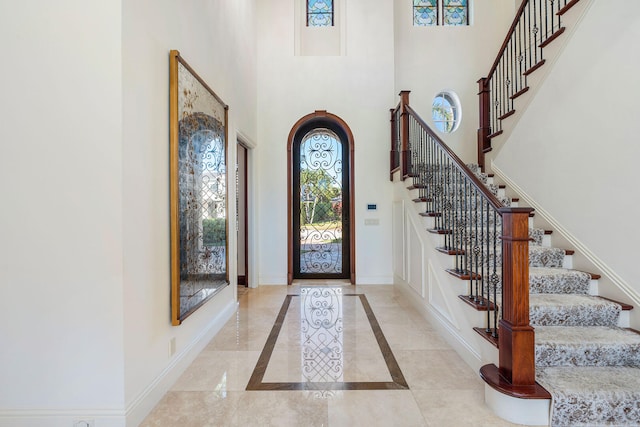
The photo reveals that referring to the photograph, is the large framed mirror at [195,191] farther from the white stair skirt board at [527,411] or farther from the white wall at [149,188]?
the white stair skirt board at [527,411]

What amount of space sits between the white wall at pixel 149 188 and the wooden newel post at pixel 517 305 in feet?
7.44

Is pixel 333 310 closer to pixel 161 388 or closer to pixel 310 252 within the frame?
pixel 310 252

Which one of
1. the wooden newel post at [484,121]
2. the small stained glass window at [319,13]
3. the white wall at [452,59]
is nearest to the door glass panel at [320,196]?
the white wall at [452,59]

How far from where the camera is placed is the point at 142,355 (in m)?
1.94

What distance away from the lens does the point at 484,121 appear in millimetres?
4668

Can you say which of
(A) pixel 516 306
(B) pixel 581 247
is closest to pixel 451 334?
(A) pixel 516 306

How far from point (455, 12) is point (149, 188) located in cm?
633

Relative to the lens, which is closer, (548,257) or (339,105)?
(548,257)

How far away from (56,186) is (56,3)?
101cm

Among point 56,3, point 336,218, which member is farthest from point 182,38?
point 336,218

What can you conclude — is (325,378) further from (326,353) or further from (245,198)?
(245,198)

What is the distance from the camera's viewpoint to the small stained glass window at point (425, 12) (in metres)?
5.83

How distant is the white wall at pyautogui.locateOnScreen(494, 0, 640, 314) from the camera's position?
2.46 m

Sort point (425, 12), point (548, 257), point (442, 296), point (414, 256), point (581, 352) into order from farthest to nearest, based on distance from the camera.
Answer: point (425, 12) → point (414, 256) → point (442, 296) → point (548, 257) → point (581, 352)
